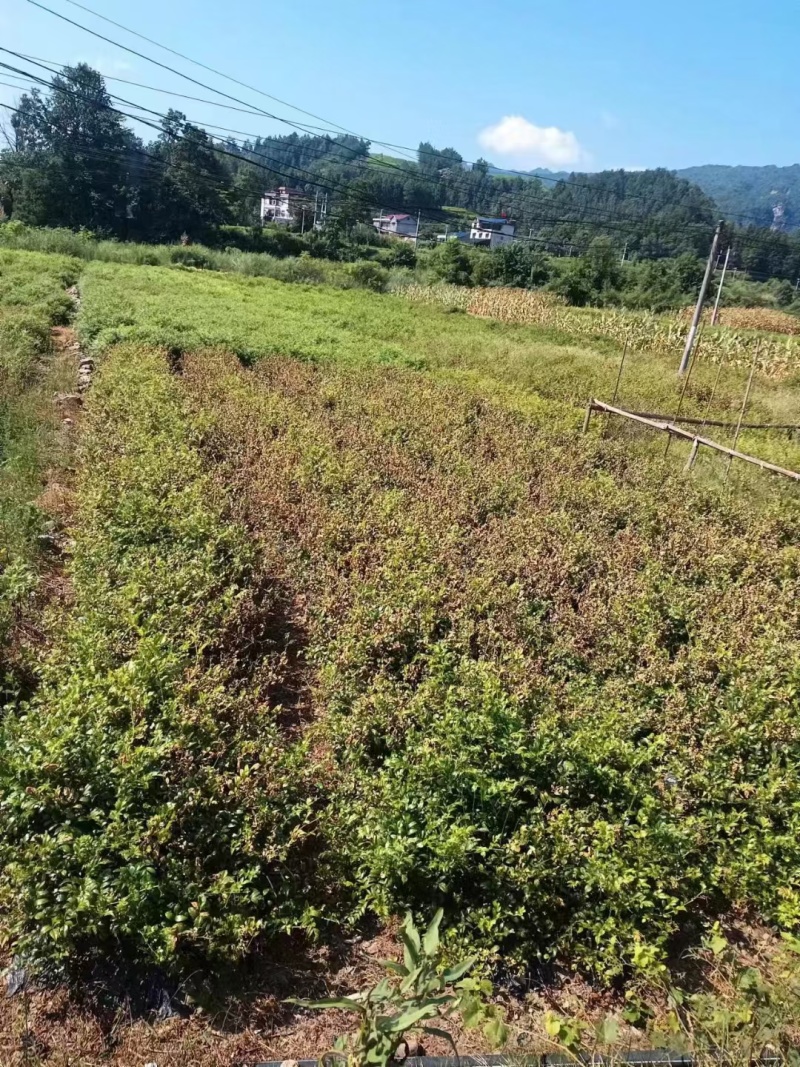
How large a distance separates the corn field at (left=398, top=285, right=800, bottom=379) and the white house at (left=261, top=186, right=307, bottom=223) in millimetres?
31921

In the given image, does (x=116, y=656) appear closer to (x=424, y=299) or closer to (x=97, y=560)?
(x=97, y=560)

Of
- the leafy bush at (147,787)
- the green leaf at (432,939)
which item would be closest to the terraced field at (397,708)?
the leafy bush at (147,787)

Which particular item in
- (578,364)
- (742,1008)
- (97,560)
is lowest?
(742,1008)

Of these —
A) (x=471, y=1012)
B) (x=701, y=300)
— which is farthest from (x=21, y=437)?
(x=701, y=300)

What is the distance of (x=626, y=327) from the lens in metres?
24.9

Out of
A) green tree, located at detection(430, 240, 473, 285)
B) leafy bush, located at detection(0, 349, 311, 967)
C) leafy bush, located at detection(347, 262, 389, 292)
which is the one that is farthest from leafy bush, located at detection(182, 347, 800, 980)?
green tree, located at detection(430, 240, 473, 285)

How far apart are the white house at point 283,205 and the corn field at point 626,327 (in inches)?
1257

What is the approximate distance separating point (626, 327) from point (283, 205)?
66347mm

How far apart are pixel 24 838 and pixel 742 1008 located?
3.14 m

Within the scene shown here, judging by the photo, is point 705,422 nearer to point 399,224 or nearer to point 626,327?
point 626,327

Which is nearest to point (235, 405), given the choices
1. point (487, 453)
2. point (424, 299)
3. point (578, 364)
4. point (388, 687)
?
point (487, 453)

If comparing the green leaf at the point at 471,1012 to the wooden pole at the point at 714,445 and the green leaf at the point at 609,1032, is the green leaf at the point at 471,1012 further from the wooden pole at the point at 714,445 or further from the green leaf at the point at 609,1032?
the wooden pole at the point at 714,445

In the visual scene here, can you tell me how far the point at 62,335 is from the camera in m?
16.5

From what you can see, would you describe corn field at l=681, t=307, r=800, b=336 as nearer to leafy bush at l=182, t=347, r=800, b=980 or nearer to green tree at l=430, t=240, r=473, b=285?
green tree at l=430, t=240, r=473, b=285
